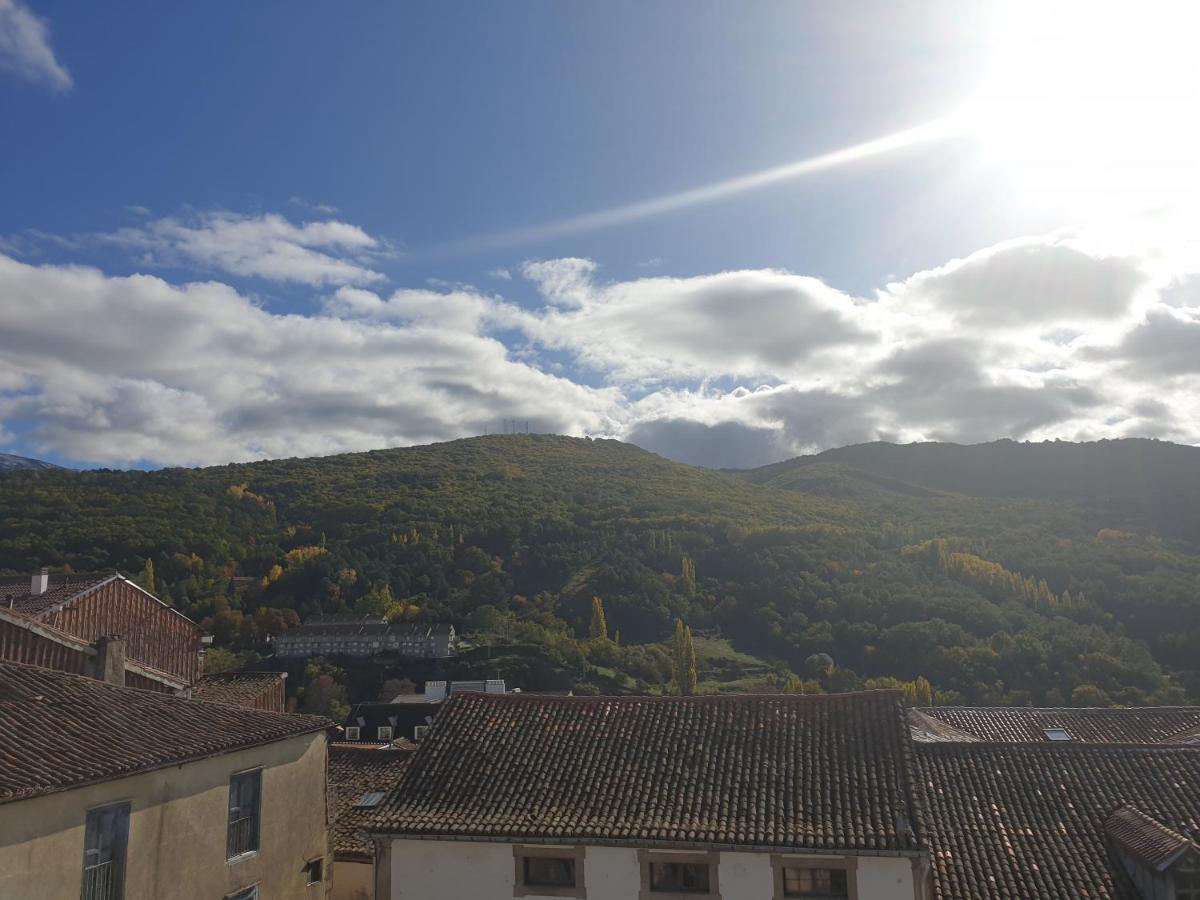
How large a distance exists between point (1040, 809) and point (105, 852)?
1465 centimetres

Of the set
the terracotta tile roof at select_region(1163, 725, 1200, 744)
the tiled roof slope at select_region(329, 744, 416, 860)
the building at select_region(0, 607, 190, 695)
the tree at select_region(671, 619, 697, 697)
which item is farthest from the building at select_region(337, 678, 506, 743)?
the building at select_region(0, 607, 190, 695)

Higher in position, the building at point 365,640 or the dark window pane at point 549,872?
the building at point 365,640

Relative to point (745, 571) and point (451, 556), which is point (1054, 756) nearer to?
point (745, 571)

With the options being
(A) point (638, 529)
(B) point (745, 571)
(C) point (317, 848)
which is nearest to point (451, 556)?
(A) point (638, 529)

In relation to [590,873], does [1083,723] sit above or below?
above

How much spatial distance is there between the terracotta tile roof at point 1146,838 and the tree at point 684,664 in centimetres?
7186

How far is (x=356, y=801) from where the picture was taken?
67.1ft

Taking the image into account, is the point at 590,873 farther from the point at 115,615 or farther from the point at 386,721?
the point at 386,721

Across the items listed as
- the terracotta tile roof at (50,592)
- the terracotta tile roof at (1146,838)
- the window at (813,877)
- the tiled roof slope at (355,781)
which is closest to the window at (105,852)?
the tiled roof slope at (355,781)

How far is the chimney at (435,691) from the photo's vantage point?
253ft

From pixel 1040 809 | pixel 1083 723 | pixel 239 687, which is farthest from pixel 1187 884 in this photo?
pixel 239 687

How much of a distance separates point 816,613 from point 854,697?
92120mm

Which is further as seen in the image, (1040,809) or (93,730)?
(1040,809)

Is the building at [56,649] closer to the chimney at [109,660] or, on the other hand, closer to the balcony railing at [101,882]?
the chimney at [109,660]
